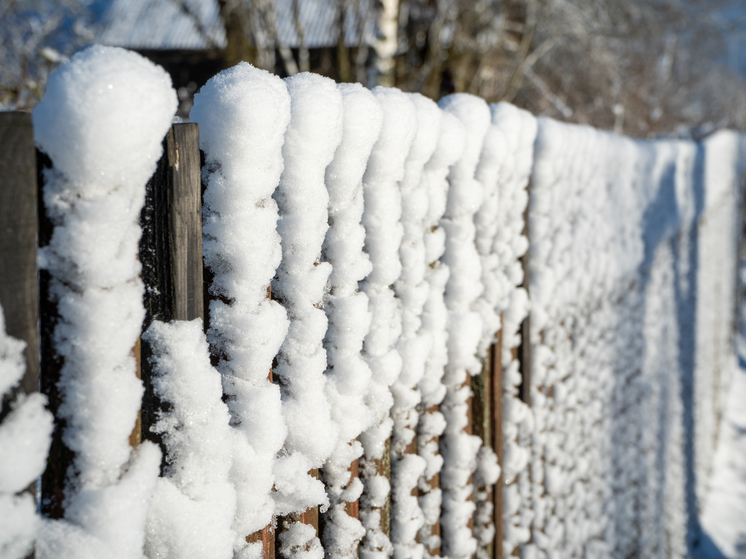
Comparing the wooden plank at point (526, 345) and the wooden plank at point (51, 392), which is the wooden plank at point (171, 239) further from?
the wooden plank at point (526, 345)

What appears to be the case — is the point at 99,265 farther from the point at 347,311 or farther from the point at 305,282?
the point at 347,311

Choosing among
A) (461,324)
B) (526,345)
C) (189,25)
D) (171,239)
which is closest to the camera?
(171,239)

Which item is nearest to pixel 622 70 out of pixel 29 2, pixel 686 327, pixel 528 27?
pixel 528 27

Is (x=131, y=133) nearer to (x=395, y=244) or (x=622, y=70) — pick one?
(x=395, y=244)

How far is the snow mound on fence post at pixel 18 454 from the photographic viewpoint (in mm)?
628

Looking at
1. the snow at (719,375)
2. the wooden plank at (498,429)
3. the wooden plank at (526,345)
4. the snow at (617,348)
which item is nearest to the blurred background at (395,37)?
the snow at (719,375)

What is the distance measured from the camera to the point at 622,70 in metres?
12.8

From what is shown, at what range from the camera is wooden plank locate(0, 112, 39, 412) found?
62 centimetres

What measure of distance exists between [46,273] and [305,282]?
42cm

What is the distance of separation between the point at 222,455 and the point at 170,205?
0.37m

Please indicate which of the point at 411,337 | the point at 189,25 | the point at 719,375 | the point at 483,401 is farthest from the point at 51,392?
the point at 189,25

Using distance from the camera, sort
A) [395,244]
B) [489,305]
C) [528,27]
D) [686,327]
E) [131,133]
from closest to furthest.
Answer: [131,133]
[395,244]
[489,305]
[686,327]
[528,27]

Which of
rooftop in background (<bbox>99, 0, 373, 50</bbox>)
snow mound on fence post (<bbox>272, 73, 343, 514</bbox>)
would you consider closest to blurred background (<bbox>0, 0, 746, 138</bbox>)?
rooftop in background (<bbox>99, 0, 373, 50</bbox>)

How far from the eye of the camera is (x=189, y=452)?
2.71 feet
